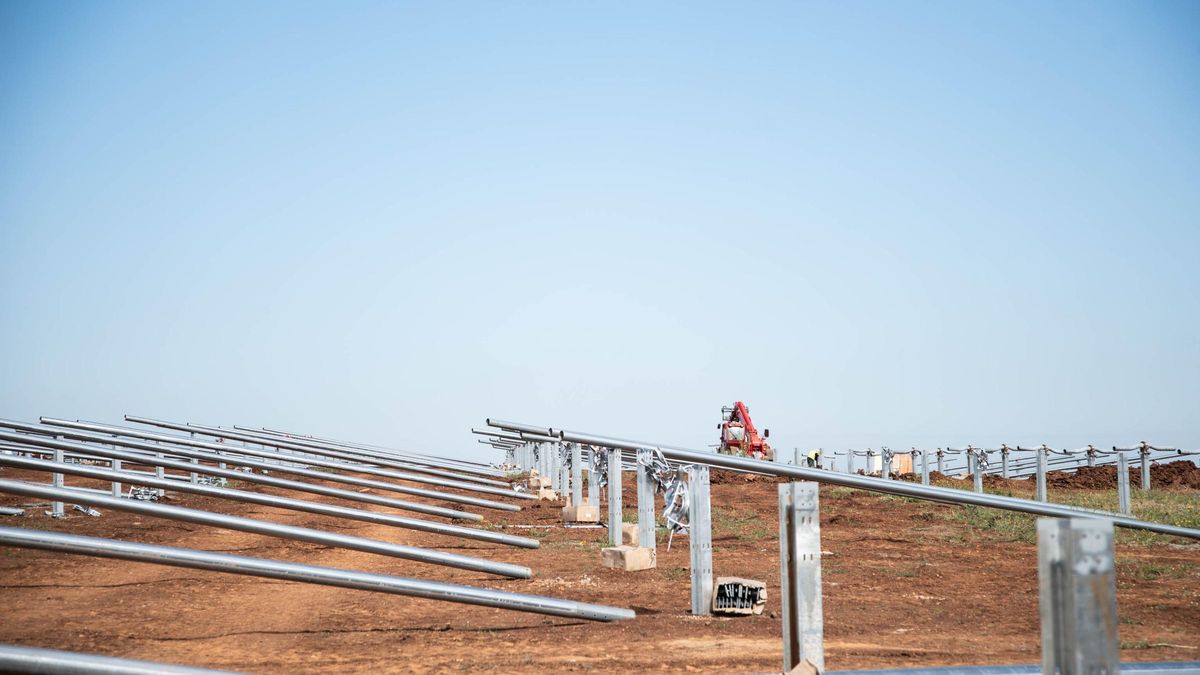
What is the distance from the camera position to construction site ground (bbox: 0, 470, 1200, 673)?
17.7ft

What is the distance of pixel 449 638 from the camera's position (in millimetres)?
6125

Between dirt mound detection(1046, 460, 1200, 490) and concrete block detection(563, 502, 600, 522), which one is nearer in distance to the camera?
concrete block detection(563, 502, 600, 522)

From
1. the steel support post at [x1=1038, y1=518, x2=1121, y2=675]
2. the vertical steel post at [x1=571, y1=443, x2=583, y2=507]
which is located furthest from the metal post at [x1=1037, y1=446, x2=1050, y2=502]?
the steel support post at [x1=1038, y1=518, x2=1121, y2=675]

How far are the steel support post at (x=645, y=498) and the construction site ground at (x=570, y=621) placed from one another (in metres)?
0.33

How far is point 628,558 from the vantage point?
970cm

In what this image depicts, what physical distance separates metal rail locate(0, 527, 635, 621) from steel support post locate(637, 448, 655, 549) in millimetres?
2680

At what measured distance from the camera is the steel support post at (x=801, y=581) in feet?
14.1

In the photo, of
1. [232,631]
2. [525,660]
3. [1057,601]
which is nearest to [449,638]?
[525,660]

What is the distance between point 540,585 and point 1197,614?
4.79 meters

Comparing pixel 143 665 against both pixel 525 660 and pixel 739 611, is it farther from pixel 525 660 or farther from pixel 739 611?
pixel 739 611

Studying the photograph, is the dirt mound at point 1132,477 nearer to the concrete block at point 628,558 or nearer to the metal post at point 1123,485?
the metal post at point 1123,485

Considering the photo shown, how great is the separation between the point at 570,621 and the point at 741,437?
85.1 ft

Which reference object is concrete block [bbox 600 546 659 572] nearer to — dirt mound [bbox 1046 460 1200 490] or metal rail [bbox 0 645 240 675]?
metal rail [bbox 0 645 240 675]

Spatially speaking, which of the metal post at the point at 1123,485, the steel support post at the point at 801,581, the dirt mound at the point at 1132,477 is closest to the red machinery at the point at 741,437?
the dirt mound at the point at 1132,477
